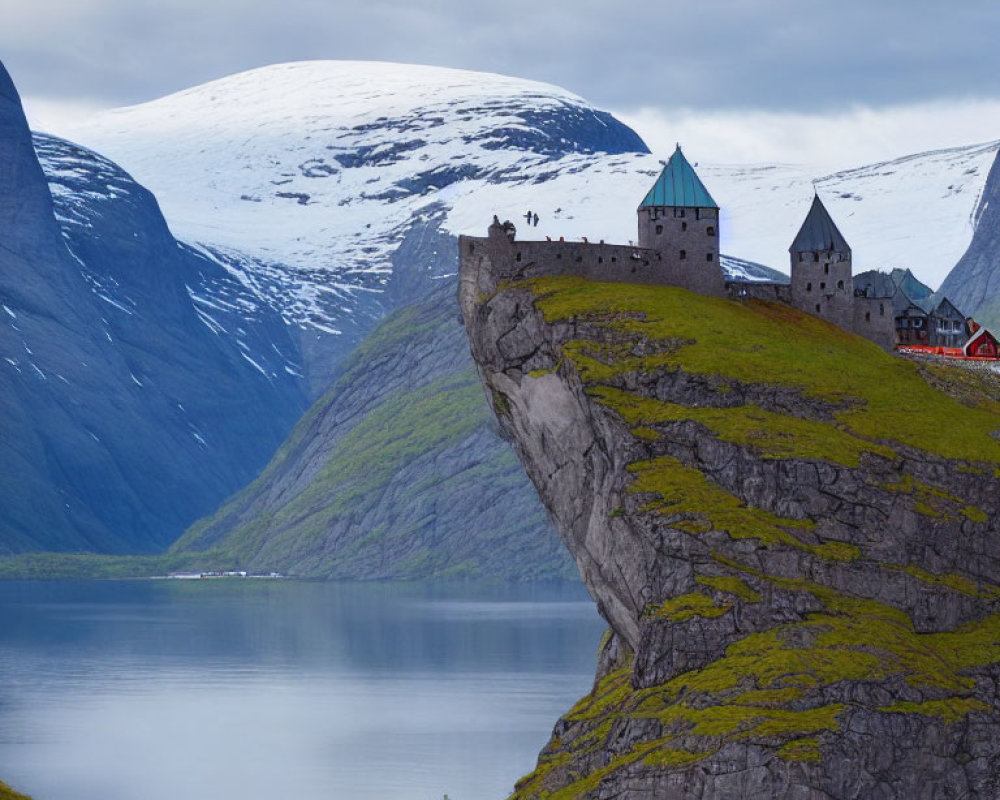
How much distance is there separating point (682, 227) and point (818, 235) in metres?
10.7

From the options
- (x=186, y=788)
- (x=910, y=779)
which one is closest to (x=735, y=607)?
(x=910, y=779)

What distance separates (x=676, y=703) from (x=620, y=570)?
45.9ft

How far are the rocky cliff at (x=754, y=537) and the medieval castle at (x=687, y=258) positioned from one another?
1.95 meters

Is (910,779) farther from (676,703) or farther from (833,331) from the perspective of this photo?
(833,331)

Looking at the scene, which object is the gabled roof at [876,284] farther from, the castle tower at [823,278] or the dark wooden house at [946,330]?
the castle tower at [823,278]

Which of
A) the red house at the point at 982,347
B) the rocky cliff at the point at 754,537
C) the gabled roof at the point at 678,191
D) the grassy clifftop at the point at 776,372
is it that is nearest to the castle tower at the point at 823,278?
the rocky cliff at the point at 754,537

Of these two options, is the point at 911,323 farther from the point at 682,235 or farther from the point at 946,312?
the point at 682,235

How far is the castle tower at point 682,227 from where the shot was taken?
14525 cm

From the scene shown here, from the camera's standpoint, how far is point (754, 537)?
12038 cm

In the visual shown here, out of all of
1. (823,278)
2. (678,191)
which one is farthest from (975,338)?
(678,191)

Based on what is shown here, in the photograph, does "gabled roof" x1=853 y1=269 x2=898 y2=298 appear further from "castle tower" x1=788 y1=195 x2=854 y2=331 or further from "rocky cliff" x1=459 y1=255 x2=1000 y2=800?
"rocky cliff" x1=459 y1=255 x2=1000 y2=800

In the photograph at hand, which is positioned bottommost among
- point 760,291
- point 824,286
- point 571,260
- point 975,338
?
point 975,338

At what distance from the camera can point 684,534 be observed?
394 feet

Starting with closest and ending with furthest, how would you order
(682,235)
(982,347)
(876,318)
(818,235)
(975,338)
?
(682,235), (818,235), (876,318), (982,347), (975,338)
